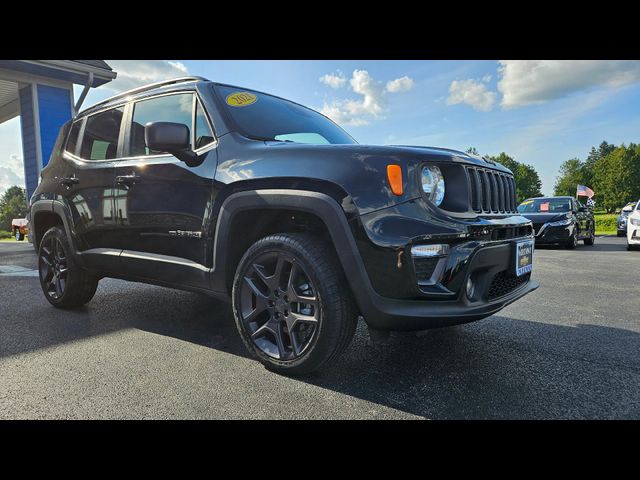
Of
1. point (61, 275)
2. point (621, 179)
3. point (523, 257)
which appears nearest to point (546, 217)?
point (523, 257)

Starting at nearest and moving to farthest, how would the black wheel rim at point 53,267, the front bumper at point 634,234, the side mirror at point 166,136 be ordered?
the side mirror at point 166,136 → the black wheel rim at point 53,267 → the front bumper at point 634,234

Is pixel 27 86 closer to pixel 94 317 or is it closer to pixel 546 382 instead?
pixel 94 317

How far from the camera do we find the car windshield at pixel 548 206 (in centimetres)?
1104

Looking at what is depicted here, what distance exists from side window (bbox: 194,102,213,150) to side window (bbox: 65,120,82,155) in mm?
1740

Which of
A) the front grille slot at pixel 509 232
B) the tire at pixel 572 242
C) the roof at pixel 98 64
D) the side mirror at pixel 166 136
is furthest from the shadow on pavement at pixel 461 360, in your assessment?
the roof at pixel 98 64

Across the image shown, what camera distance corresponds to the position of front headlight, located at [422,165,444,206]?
7.35 feet

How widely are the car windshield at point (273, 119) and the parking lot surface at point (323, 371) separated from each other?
1.52 m

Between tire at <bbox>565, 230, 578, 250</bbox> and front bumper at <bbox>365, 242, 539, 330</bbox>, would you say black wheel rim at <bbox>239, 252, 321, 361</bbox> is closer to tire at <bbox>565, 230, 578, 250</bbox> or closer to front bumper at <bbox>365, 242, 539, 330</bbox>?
front bumper at <bbox>365, 242, 539, 330</bbox>

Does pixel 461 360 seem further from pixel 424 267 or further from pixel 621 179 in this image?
pixel 621 179

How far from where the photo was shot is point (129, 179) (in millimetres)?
3221

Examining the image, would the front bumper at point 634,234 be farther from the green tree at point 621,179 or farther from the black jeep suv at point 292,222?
the green tree at point 621,179

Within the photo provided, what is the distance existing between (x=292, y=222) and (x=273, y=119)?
94cm
